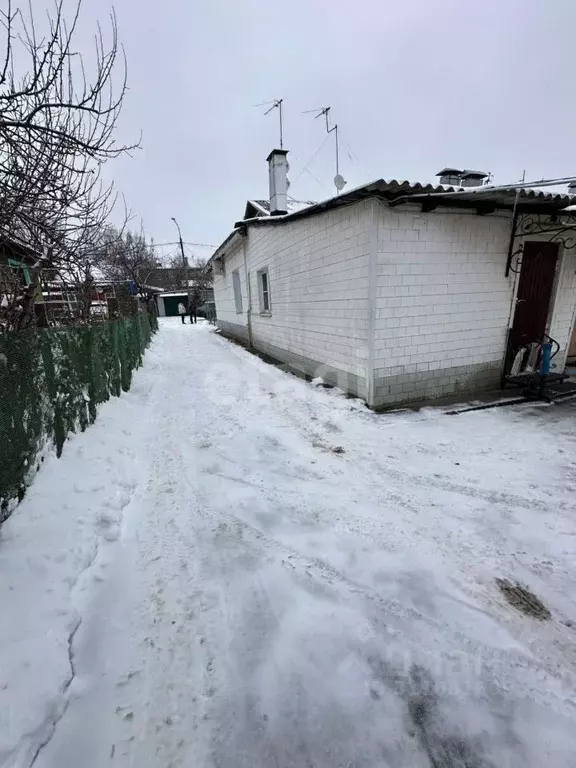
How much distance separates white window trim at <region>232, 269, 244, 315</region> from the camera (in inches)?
538

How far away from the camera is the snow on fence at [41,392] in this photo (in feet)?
7.79

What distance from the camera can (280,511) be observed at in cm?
290

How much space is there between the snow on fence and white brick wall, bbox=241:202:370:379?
12.2 ft

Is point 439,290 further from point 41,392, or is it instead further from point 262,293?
point 262,293

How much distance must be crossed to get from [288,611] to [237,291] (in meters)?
13.2

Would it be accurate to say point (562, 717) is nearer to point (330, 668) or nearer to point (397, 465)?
point (330, 668)

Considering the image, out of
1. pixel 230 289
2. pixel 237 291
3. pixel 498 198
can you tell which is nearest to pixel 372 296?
pixel 498 198

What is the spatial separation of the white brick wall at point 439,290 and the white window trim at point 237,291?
915cm

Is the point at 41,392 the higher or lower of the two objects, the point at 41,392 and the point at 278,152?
the lower

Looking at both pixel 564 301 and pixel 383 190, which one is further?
pixel 564 301

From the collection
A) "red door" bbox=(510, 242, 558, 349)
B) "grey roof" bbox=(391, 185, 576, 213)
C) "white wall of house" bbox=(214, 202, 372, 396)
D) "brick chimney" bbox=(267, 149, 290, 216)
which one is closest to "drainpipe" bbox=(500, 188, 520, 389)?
"red door" bbox=(510, 242, 558, 349)

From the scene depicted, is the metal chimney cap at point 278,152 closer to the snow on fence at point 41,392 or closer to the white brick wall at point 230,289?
the white brick wall at point 230,289

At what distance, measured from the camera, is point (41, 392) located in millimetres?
2938

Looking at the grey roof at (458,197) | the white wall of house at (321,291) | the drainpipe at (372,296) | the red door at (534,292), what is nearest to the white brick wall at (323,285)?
the white wall of house at (321,291)
